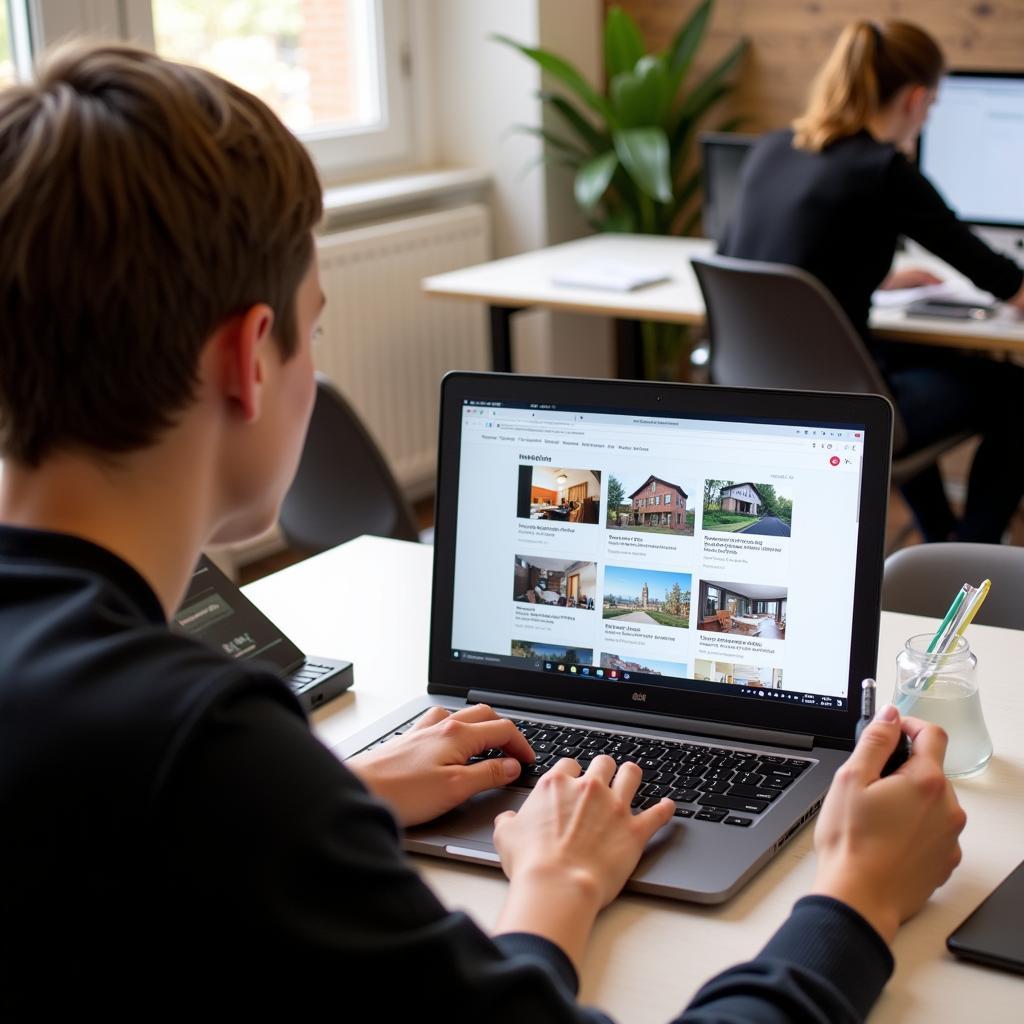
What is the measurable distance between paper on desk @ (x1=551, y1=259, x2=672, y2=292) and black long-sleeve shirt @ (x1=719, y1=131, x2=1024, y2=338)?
14.4 inches

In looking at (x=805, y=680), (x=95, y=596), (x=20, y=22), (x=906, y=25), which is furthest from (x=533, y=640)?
(x=20, y=22)

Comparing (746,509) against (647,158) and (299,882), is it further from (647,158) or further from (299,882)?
(647,158)

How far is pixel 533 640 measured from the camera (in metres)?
1.26

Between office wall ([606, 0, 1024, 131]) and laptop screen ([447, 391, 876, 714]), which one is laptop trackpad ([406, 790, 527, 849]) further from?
office wall ([606, 0, 1024, 131])

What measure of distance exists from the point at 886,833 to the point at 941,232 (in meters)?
2.26

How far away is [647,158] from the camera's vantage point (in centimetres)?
398

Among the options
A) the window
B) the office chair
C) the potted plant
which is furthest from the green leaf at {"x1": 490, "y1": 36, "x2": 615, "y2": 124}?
the office chair

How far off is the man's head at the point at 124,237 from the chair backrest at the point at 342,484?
1.42 m

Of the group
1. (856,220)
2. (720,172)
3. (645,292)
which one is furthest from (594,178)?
(856,220)

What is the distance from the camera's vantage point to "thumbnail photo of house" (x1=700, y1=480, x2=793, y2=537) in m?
1.16

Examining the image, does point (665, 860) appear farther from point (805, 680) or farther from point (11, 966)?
point (11, 966)

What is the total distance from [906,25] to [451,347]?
1.73m

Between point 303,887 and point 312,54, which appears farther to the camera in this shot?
point 312,54

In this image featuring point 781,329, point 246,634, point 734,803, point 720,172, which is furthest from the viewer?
point 720,172
